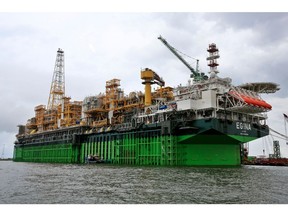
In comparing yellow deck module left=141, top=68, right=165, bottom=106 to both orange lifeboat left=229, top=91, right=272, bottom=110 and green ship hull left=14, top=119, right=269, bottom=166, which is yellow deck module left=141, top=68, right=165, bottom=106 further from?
orange lifeboat left=229, top=91, right=272, bottom=110

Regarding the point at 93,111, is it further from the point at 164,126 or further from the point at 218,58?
the point at 218,58

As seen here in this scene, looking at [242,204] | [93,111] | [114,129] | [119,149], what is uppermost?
[93,111]

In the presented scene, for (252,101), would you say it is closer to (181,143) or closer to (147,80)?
(181,143)

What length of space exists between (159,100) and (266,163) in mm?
25978

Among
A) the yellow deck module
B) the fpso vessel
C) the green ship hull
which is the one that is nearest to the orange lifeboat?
→ the fpso vessel

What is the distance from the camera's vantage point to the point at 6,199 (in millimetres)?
15203

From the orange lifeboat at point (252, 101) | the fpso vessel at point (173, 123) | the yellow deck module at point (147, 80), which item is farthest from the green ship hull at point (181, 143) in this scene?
the yellow deck module at point (147, 80)

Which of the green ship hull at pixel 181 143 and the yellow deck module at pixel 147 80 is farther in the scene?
the yellow deck module at pixel 147 80

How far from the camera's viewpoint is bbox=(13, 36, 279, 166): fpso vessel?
4041 centimetres

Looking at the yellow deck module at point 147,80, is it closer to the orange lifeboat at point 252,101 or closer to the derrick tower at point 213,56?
the derrick tower at point 213,56

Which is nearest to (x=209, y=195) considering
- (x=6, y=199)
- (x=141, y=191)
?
(x=141, y=191)

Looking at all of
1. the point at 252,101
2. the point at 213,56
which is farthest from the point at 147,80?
the point at 252,101

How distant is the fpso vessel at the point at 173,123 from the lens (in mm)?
40406

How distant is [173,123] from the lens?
42000 millimetres
